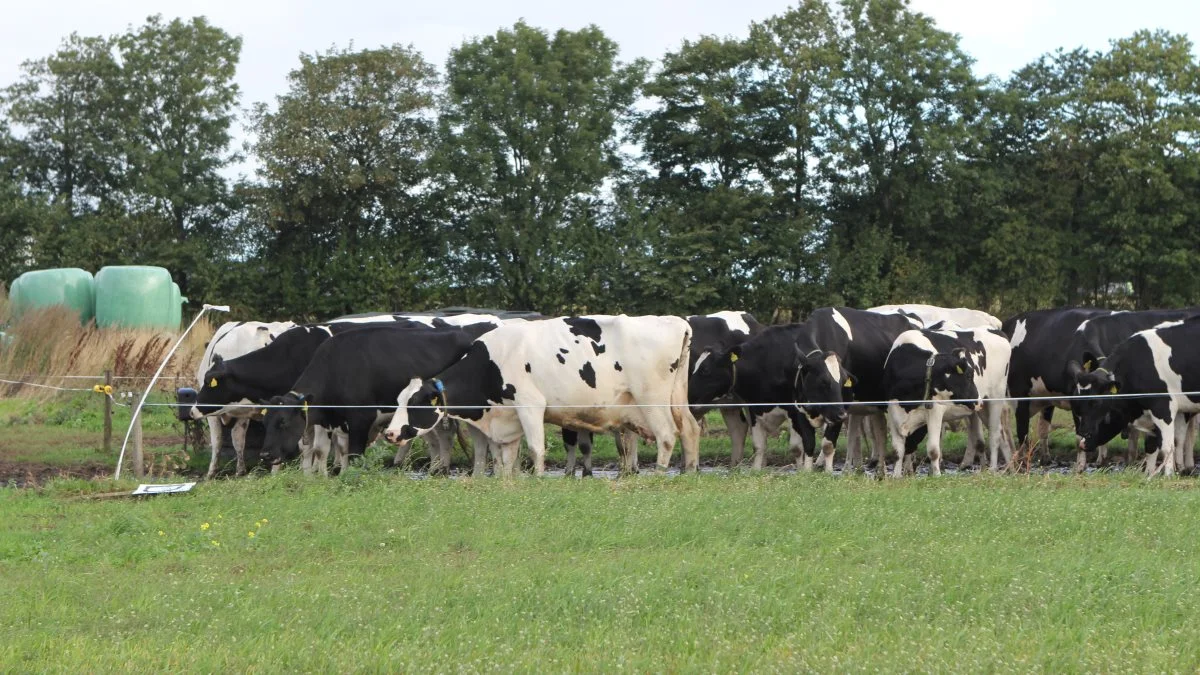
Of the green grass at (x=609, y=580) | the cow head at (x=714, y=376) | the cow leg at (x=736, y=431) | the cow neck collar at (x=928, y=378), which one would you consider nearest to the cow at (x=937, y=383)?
the cow neck collar at (x=928, y=378)

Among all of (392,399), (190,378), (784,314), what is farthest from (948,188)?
(392,399)

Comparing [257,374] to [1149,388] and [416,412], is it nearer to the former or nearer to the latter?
[416,412]

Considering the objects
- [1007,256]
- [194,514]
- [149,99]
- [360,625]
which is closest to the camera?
[360,625]

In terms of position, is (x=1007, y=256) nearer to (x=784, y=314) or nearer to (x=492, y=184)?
(x=784, y=314)

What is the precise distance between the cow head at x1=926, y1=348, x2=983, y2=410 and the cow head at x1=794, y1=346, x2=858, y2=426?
3.63 feet

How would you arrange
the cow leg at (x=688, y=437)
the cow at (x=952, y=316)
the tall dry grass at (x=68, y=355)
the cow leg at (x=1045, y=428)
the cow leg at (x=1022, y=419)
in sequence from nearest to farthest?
the cow leg at (x=688, y=437), the cow leg at (x=1045, y=428), the cow leg at (x=1022, y=419), the cow at (x=952, y=316), the tall dry grass at (x=68, y=355)

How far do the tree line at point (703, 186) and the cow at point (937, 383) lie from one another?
1100 inches

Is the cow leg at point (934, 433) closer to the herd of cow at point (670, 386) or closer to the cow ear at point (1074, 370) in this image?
the herd of cow at point (670, 386)

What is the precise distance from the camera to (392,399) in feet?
66.3

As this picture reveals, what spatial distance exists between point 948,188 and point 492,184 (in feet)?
52.3

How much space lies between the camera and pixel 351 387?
20.1 meters

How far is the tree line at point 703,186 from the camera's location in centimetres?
4988

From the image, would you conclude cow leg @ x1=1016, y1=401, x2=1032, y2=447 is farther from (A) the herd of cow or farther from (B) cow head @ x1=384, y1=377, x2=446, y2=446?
(B) cow head @ x1=384, y1=377, x2=446, y2=446

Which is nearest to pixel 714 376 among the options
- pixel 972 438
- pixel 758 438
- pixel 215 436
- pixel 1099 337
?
pixel 758 438
